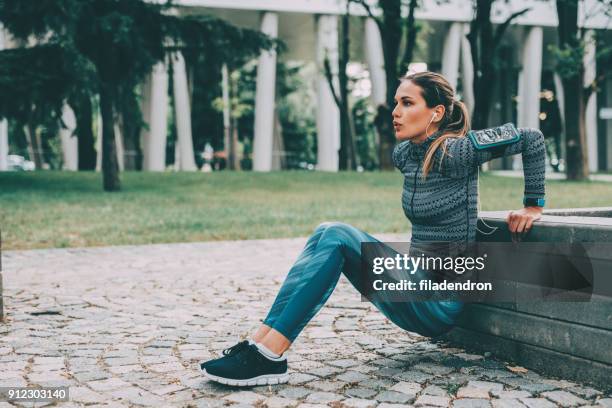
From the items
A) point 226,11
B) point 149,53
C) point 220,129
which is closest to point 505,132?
point 149,53

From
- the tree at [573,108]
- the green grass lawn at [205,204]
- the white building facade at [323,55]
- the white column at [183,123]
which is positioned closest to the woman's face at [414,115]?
the green grass lawn at [205,204]

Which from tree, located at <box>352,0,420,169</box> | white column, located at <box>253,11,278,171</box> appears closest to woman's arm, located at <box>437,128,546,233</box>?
tree, located at <box>352,0,420,169</box>

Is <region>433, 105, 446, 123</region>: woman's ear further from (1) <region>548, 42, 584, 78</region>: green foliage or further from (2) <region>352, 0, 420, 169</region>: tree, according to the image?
(2) <region>352, 0, 420, 169</region>: tree

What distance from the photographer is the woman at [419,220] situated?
372 centimetres

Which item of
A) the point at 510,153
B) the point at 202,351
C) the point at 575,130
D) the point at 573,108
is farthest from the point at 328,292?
the point at 573,108

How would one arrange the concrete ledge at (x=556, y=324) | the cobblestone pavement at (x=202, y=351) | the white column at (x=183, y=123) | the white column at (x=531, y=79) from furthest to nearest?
the white column at (x=531, y=79)
the white column at (x=183, y=123)
the cobblestone pavement at (x=202, y=351)
the concrete ledge at (x=556, y=324)

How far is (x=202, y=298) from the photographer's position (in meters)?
6.54

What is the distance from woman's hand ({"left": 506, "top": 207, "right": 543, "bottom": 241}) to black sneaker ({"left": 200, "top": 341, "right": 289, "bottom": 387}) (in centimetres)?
136

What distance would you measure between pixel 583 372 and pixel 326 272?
135 centimetres

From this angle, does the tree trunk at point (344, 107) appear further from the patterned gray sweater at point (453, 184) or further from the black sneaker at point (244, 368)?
the black sneaker at point (244, 368)

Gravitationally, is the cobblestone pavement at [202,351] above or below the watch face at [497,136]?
below

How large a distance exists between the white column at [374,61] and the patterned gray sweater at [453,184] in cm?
3292

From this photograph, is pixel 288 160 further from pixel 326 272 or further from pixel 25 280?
pixel 326 272

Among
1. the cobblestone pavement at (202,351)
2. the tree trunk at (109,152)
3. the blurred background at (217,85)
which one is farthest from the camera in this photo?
the tree trunk at (109,152)
